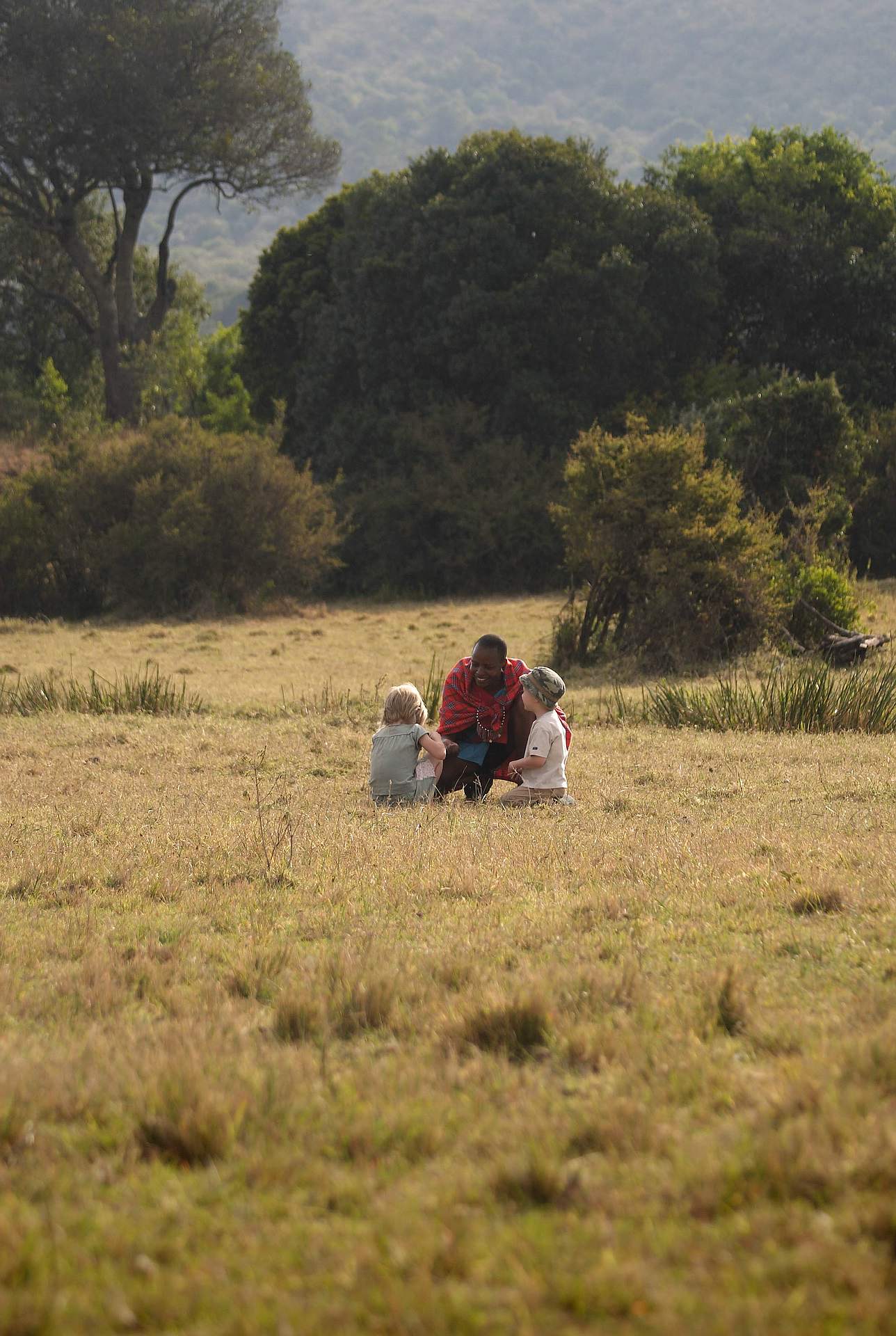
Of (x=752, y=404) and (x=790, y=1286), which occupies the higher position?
(x=752, y=404)

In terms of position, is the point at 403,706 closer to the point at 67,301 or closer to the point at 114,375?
the point at 114,375

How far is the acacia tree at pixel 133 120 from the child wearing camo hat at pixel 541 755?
1289 inches

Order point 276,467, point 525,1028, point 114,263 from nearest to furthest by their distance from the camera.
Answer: point 525,1028 → point 276,467 → point 114,263

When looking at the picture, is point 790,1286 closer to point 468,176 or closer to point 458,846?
point 458,846

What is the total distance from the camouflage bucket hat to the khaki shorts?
578 mm

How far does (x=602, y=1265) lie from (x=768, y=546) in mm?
16387

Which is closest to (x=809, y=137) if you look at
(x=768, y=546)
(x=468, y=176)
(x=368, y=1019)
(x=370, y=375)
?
(x=468, y=176)

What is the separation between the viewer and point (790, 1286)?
7.41 feet

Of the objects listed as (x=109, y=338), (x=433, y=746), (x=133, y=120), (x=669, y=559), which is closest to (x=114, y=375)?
(x=109, y=338)

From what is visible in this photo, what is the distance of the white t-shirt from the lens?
8.12m

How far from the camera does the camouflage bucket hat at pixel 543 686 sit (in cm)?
815

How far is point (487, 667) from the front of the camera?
27.9 ft

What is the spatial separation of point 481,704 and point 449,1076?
5.51 metres

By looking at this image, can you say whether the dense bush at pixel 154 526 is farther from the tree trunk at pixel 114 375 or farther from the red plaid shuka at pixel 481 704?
the red plaid shuka at pixel 481 704
